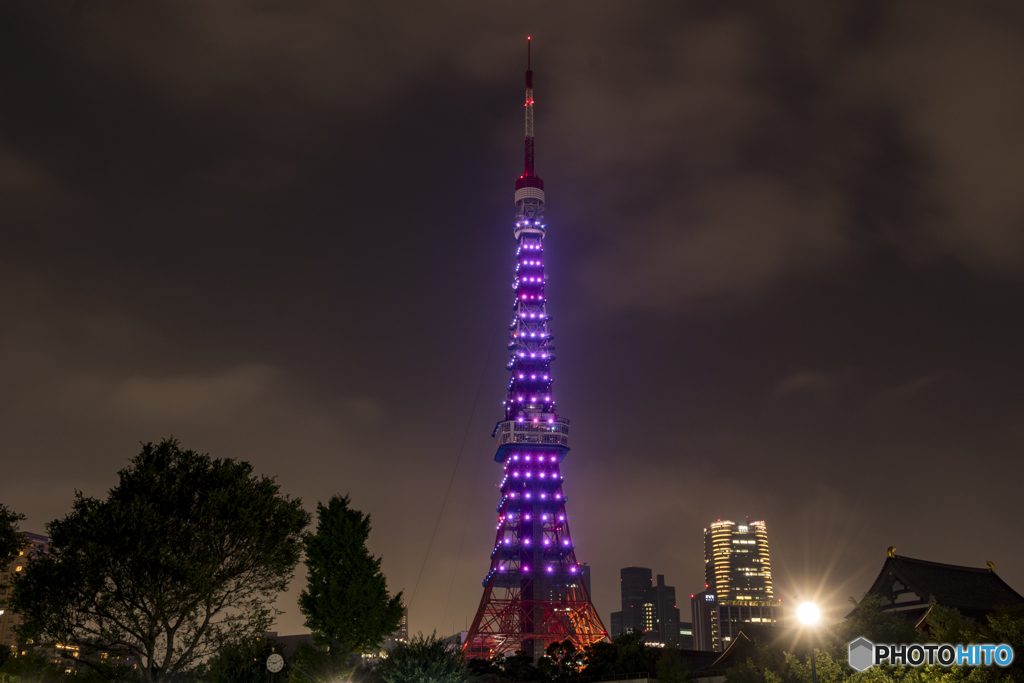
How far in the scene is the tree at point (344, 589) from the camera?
43.5m

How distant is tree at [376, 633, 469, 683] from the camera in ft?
138

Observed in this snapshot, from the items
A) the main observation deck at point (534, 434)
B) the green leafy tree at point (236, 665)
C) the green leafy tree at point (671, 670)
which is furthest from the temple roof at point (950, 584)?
the main observation deck at point (534, 434)

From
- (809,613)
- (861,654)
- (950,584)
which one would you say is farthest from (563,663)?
(809,613)

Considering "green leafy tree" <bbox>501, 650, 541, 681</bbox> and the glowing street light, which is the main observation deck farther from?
the glowing street light

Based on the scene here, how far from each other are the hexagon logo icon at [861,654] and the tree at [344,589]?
2323 cm

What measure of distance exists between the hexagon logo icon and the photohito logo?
3.25 ft

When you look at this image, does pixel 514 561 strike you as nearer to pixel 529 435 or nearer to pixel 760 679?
pixel 529 435

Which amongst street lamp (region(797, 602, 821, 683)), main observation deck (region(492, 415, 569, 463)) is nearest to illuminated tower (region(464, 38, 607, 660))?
main observation deck (region(492, 415, 569, 463))

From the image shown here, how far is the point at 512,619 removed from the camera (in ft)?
340

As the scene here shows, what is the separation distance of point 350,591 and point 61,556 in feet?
48.4

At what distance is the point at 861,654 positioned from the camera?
128ft

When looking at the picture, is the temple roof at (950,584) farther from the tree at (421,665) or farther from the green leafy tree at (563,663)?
the tree at (421,665)

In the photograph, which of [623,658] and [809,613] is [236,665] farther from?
[623,658]

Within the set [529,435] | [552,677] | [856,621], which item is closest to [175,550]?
[856,621]
